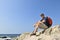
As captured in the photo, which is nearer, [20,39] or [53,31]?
[53,31]

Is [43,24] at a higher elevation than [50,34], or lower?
higher

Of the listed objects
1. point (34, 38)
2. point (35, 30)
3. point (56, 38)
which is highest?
point (35, 30)

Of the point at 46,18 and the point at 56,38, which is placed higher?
the point at 46,18

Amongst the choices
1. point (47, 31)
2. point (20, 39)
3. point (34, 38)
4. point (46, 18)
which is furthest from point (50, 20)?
point (20, 39)

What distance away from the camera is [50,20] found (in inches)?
527

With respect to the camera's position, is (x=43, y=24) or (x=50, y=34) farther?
(x=43, y=24)

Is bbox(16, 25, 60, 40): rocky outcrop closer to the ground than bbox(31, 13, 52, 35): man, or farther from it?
closer to the ground

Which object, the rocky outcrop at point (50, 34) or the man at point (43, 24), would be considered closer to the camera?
the rocky outcrop at point (50, 34)

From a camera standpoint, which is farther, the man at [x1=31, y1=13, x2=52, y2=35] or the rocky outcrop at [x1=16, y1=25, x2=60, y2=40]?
the man at [x1=31, y1=13, x2=52, y2=35]

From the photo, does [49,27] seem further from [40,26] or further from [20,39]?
[20,39]

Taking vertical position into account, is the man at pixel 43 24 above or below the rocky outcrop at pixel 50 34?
above

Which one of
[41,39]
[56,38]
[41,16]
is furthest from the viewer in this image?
[41,16]

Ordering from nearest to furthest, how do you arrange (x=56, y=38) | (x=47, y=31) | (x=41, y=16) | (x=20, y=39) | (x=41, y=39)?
(x=56, y=38) < (x=41, y=39) < (x=47, y=31) < (x=41, y=16) < (x=20, y=39)

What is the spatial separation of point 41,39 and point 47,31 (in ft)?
3.98
